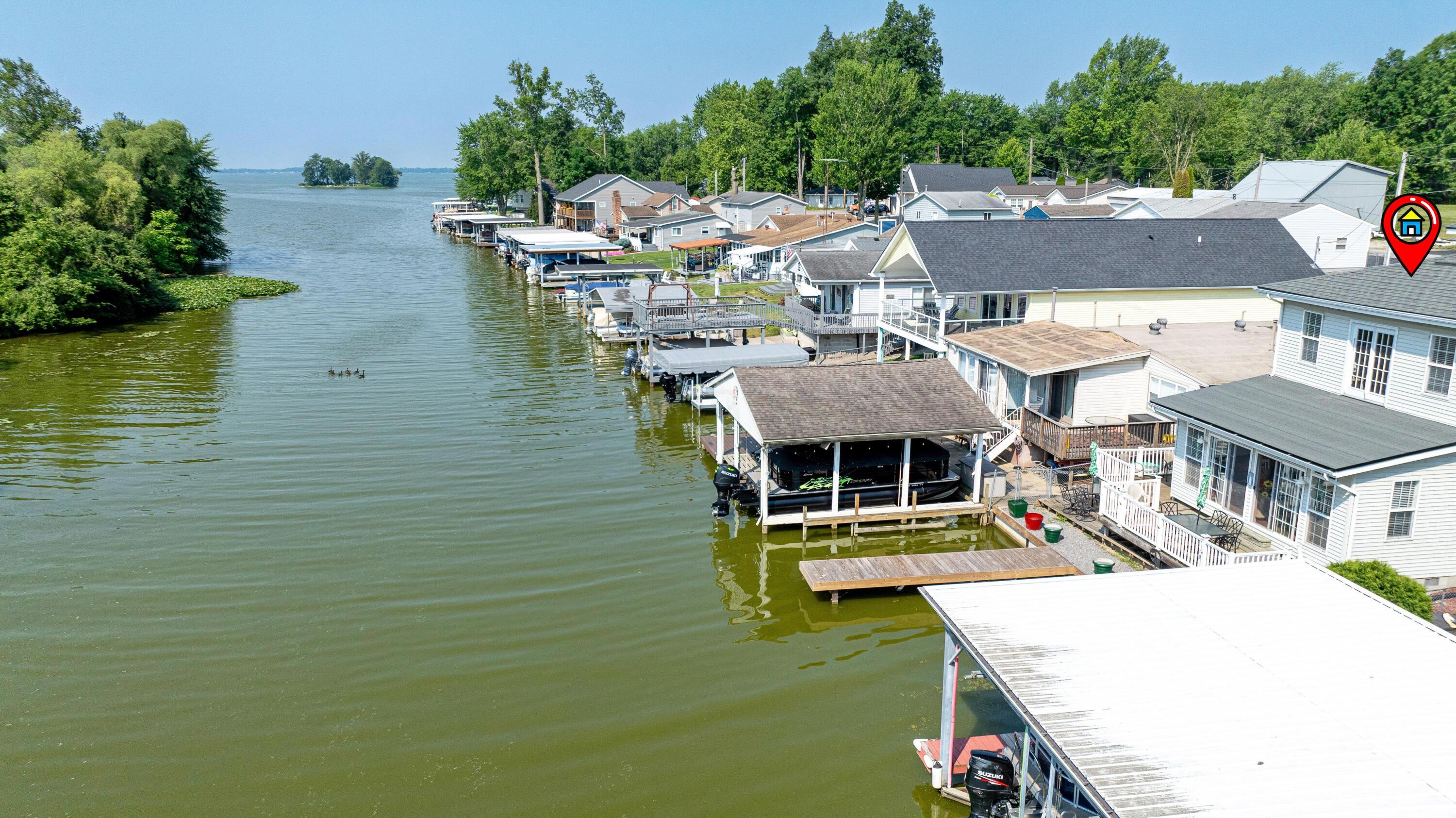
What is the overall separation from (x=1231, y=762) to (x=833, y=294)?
35310mm

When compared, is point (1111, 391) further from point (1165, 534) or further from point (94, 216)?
point (94, 216)

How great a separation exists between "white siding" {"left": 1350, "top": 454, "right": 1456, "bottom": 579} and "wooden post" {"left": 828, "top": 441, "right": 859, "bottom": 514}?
35.3 feet

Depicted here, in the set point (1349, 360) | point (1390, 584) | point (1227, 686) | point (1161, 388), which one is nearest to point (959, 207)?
point (1161, 388)

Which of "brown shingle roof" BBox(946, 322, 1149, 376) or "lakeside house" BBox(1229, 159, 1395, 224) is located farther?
"lakeside house" BBox(1229, 159, 1395, 224)

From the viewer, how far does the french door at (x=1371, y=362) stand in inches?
760

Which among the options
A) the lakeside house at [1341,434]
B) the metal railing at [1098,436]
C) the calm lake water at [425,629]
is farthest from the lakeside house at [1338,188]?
the calm lake water at [425,629]

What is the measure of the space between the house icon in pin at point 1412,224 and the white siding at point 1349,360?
2100 millimetres

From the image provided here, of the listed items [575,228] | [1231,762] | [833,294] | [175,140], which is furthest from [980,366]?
[575,228]

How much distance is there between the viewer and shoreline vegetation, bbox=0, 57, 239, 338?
2041 inches

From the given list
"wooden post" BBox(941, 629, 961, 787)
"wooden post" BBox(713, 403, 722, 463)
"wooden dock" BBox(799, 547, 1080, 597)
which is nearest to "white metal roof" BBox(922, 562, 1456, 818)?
"wooden post" BBox(941, 629, 961, 787)

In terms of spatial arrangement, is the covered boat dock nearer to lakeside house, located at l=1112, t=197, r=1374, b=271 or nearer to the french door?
the french door

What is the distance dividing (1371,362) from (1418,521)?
3.70 m

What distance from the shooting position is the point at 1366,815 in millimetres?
8914

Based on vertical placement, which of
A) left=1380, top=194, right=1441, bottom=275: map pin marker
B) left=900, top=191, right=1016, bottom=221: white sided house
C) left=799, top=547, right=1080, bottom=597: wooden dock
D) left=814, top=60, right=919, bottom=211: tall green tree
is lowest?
left=799, top=547, right=1080, bottom=597: wooden dock
